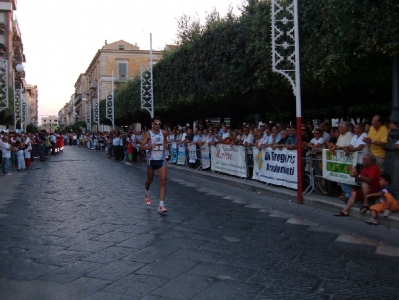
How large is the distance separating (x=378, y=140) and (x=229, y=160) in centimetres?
681

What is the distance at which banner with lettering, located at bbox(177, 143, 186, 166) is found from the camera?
20641 millimetres

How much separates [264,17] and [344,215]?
26.6 ft

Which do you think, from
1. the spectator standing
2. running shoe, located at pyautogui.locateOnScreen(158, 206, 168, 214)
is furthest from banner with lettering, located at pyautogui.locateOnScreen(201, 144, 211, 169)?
running shoe, located at pyautogui.locateOnScreen(158, 206, 168, 214)

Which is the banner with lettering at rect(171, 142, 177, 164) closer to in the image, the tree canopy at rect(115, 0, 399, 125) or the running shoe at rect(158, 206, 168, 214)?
the tree canopy at rect(115, 0, 399, 125)

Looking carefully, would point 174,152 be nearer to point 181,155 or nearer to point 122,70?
point 181,155

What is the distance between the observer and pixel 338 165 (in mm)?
10102

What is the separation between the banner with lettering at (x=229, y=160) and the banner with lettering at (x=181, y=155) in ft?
11.5

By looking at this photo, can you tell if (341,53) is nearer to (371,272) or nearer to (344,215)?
(344,215)

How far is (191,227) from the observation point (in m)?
7.73

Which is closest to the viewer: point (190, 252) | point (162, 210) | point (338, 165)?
point (190, 252)

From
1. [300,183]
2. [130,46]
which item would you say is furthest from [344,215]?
[130,46]

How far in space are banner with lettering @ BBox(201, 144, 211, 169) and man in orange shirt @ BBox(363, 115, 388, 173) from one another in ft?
28.6

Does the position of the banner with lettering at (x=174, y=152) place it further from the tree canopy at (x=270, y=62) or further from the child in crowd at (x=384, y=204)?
the child in crowd at (x=384, y=204)

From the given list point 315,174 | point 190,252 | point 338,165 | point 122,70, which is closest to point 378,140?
point 338,165
